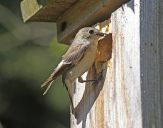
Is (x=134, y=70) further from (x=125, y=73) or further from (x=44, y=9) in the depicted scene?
(x=44, y=9)

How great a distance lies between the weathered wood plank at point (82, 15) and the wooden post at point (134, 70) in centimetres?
10

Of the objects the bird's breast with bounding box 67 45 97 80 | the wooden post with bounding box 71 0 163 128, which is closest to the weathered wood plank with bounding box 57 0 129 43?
the wooden post with bounding box 71 0 163 128

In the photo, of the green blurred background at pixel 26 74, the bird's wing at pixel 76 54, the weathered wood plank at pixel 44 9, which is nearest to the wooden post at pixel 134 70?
the bird's wing at pixel 76 54

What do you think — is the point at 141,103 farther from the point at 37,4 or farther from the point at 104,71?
the point at 37,4

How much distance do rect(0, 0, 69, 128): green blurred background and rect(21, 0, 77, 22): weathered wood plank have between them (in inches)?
128

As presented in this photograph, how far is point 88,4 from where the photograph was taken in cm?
628

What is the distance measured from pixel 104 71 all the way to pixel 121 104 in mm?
383

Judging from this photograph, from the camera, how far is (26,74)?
10.2m

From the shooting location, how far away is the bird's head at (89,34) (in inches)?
241

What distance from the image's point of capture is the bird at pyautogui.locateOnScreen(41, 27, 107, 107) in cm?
617

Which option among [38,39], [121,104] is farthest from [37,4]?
[38,39]

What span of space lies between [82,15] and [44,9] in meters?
0.31

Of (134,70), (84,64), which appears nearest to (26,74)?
(84,64)

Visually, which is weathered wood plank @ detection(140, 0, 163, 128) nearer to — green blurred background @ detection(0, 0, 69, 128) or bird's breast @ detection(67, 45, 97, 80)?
bird's breast @ detection(67, 45, 97, 80)
